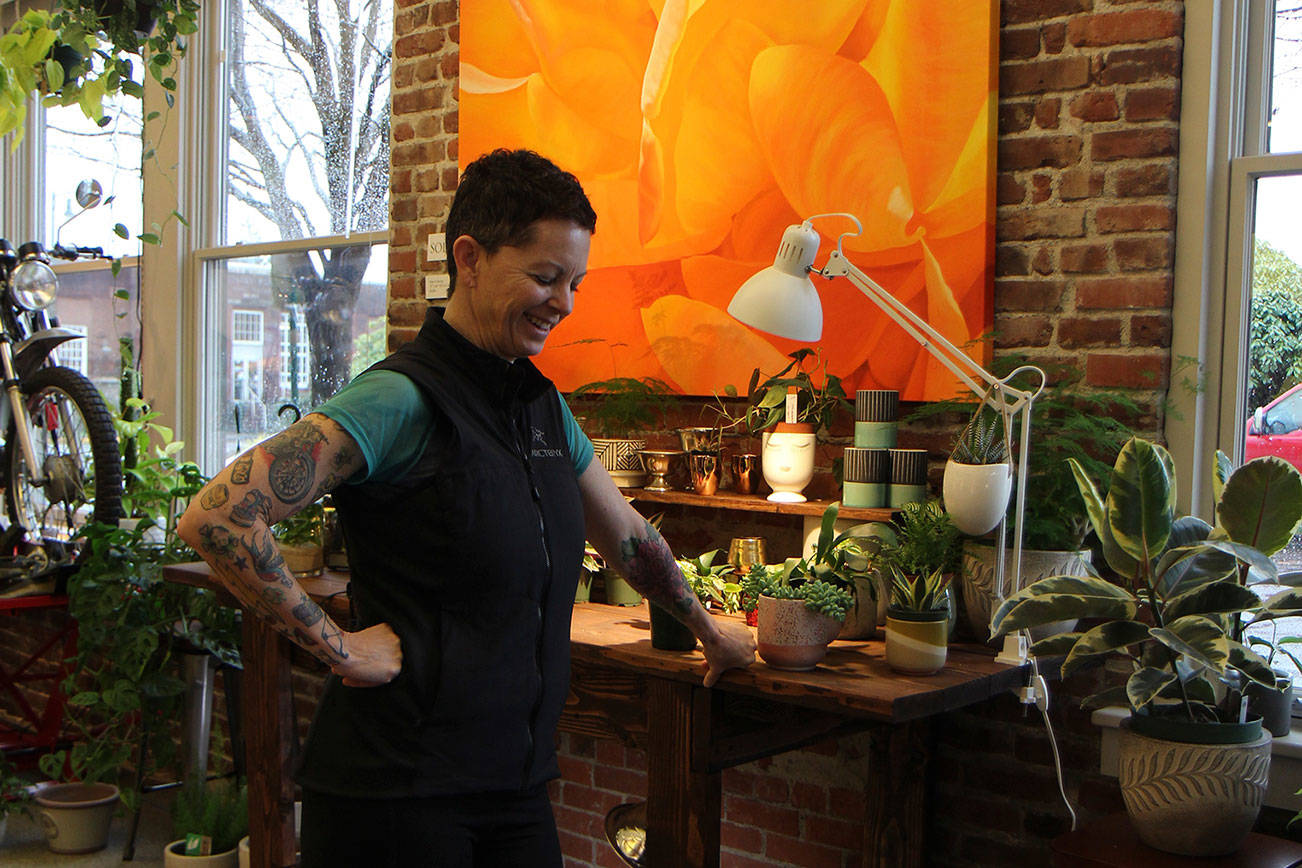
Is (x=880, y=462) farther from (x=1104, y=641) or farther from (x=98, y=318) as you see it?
(x=98, y=318)

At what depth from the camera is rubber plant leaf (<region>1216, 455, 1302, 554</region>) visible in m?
1.91

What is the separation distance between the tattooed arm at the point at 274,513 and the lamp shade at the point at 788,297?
0.89 meters

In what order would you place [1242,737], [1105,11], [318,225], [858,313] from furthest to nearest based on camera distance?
[318,225]
[858,313]
[1105,11]
[1242,737]

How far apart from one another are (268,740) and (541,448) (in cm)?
149

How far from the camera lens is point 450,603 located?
1.62m

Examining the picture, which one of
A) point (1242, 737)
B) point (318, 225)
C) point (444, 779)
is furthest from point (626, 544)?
point (318, 225)

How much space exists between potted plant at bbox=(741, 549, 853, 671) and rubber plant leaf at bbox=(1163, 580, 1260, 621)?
1.69ft

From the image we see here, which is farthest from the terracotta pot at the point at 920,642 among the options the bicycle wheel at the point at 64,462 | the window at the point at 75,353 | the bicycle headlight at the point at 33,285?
the window at the point at 75,353

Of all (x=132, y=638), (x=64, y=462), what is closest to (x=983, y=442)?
(x=132, y=638)

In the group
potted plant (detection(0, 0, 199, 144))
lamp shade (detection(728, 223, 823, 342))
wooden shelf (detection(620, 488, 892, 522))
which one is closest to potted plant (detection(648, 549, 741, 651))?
wooden shelf (detection(620, 488, 892, 522))

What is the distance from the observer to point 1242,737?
6.17 feet

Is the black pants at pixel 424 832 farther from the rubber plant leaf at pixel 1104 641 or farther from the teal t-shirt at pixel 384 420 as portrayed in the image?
the rubber plant leaf at pixel 1104 641

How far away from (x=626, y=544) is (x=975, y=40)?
1.27m

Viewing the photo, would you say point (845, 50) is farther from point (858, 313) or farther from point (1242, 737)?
point (1242, 737)
